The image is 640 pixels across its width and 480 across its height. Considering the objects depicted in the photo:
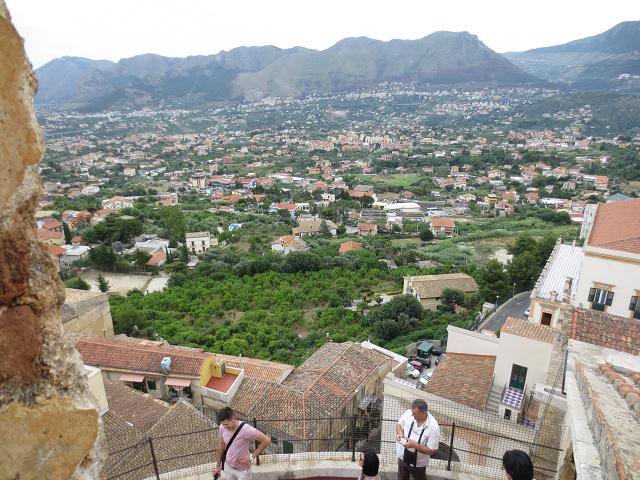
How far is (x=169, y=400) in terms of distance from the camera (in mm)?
14359

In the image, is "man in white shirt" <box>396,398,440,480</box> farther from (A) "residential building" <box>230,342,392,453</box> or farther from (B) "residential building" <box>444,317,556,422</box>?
(A) "residential building" <box>230,342,392,453</box>

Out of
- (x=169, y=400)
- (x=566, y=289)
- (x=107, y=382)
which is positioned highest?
(x=566, y=289)

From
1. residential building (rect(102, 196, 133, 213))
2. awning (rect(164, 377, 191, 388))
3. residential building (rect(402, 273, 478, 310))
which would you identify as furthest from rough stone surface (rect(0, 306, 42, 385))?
residential building (rect(102, 196, 133, 213))

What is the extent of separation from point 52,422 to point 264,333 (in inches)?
A: 793

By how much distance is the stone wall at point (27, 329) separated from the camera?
1.81m

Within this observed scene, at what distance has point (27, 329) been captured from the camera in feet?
6.57

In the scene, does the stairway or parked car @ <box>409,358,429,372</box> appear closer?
the stairway

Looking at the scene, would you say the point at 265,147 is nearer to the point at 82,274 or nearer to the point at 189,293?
the point at 82,274

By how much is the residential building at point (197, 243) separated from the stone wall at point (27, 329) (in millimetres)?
41036

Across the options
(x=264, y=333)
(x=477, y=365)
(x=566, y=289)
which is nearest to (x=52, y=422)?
(x=477, y=365)

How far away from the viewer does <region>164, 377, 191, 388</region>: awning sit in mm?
13742

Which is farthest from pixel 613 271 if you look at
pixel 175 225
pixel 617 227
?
pixel 175 225

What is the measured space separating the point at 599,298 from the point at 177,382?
12.4 m

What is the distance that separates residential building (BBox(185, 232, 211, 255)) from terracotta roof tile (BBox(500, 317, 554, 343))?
3503 cm
